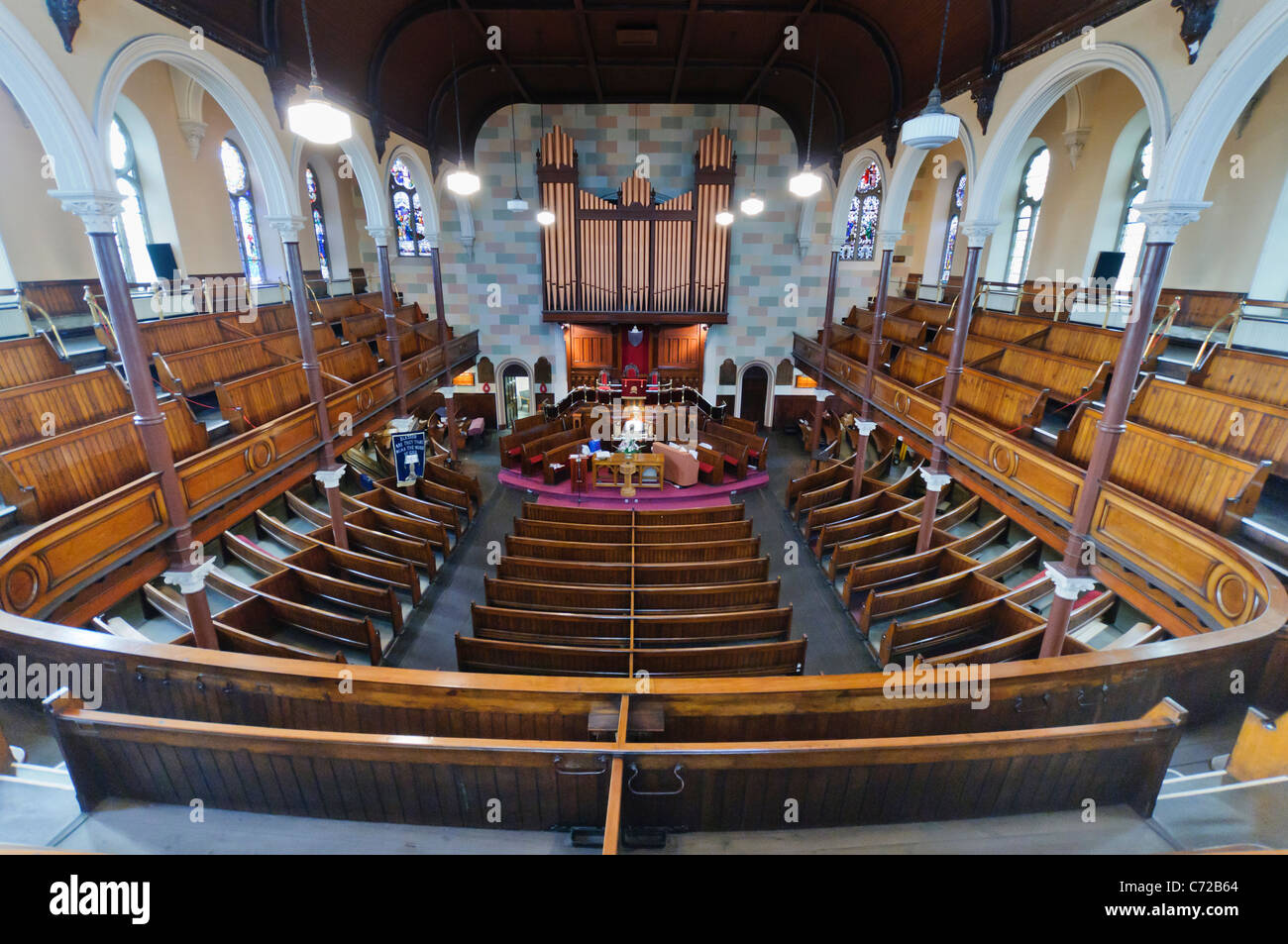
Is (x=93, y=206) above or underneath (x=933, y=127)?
underneath

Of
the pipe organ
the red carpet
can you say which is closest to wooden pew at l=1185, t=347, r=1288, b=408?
the red carpet

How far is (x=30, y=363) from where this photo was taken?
6.36 m

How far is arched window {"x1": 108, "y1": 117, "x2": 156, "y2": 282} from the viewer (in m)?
10.2

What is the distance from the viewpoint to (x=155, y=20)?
18.9 ft

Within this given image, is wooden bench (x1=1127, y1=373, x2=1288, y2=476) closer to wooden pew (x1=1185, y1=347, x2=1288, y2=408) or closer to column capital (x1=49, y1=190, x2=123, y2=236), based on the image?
wooden pew (x1=1185, y1=347, x2=1288, y2=408)

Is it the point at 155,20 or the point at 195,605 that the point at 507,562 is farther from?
the point at 155,20

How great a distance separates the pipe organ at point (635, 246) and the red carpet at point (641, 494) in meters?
5.45

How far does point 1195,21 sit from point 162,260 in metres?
14.7

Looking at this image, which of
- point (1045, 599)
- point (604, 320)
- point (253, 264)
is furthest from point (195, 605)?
point (604, 320)

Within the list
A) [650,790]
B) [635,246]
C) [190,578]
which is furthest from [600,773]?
[635,246]

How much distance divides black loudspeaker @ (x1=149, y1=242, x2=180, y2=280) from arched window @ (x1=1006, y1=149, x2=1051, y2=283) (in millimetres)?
17935

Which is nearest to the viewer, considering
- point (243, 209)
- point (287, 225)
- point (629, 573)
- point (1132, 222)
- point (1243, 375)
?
point (1243, 375)

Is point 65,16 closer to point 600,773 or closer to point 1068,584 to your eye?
point 600,773

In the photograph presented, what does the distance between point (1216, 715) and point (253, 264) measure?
Answer: 1742 centimetres
